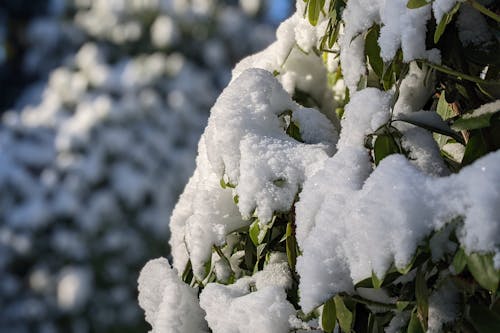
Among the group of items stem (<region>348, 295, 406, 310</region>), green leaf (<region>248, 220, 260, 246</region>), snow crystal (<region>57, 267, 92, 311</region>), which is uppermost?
snow crystal (<region>57, 267, 92, 311</region>)

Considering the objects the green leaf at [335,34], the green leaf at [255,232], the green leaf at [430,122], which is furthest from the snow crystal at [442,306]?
the green leaf at [335,34]

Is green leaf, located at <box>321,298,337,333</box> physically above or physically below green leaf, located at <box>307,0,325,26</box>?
below

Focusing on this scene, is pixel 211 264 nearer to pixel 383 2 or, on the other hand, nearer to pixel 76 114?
pixel 383 2

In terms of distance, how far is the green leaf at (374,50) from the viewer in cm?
112

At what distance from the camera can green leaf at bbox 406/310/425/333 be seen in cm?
94

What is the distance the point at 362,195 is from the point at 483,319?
207 millimetres

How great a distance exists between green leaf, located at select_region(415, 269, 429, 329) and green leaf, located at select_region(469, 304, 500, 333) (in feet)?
0.20

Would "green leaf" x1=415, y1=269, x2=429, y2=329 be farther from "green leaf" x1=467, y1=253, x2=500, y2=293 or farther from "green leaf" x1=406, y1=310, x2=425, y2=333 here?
"green leaf" x1=467, y1=253, x2=500, y2=293

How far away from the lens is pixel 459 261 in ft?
2.67

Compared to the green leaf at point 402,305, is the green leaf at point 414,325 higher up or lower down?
lower down

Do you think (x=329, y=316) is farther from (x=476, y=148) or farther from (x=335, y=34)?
(x=335, y=34)

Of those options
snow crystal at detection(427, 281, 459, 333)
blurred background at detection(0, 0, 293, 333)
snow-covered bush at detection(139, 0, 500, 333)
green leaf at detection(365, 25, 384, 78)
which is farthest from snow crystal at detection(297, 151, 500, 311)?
blurred background at detection(0, 0, 293, 333)

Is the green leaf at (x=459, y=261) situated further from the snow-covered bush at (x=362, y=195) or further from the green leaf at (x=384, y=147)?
the green leaf at (x=384, y=147)

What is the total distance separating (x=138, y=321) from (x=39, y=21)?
4211 millimetres
